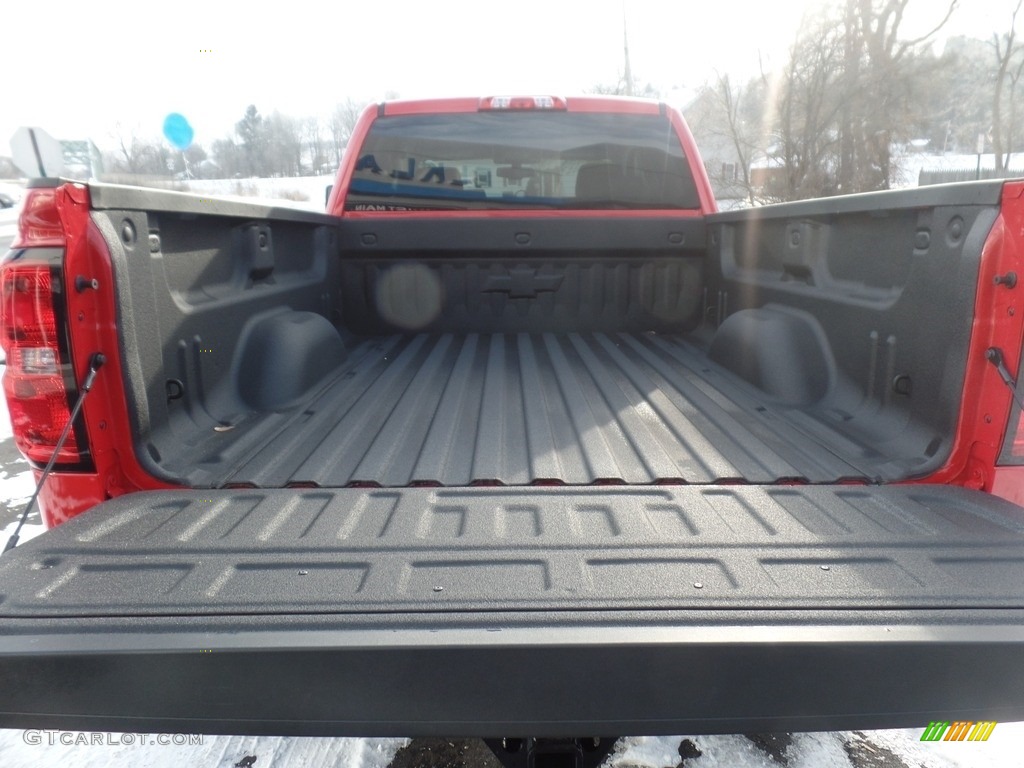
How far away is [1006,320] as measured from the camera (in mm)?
1601

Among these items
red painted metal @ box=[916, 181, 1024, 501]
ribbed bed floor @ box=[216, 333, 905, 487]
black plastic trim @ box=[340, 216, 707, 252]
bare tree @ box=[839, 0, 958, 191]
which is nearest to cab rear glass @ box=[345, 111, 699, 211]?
black plastic trim @ box=[340, 216, 707, 252]

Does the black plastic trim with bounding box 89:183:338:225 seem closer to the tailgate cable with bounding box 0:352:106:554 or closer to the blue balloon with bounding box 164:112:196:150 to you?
the tailgate cable with bounding box 0:352:106:554

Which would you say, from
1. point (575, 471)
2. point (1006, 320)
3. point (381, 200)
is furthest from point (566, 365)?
point (1006, 320)

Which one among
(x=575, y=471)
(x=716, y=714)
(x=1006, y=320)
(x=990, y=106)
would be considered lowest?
(x=716, y=714)

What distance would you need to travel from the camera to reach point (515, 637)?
1163 mm

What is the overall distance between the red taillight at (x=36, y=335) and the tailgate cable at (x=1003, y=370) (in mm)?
2215

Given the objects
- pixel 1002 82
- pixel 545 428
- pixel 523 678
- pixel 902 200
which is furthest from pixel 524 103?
pixel 1002 82

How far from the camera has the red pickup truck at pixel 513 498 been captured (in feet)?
3.81

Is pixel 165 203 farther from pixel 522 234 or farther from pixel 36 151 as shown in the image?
pixel 36 151

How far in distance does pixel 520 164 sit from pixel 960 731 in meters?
3.29

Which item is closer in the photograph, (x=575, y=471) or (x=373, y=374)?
(x=575, y=471)

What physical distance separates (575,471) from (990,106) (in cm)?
2698

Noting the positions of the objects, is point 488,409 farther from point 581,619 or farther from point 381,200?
point 381,200

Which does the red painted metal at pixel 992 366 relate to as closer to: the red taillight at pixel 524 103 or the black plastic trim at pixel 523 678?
the black plastic trim at pixel 523 678
